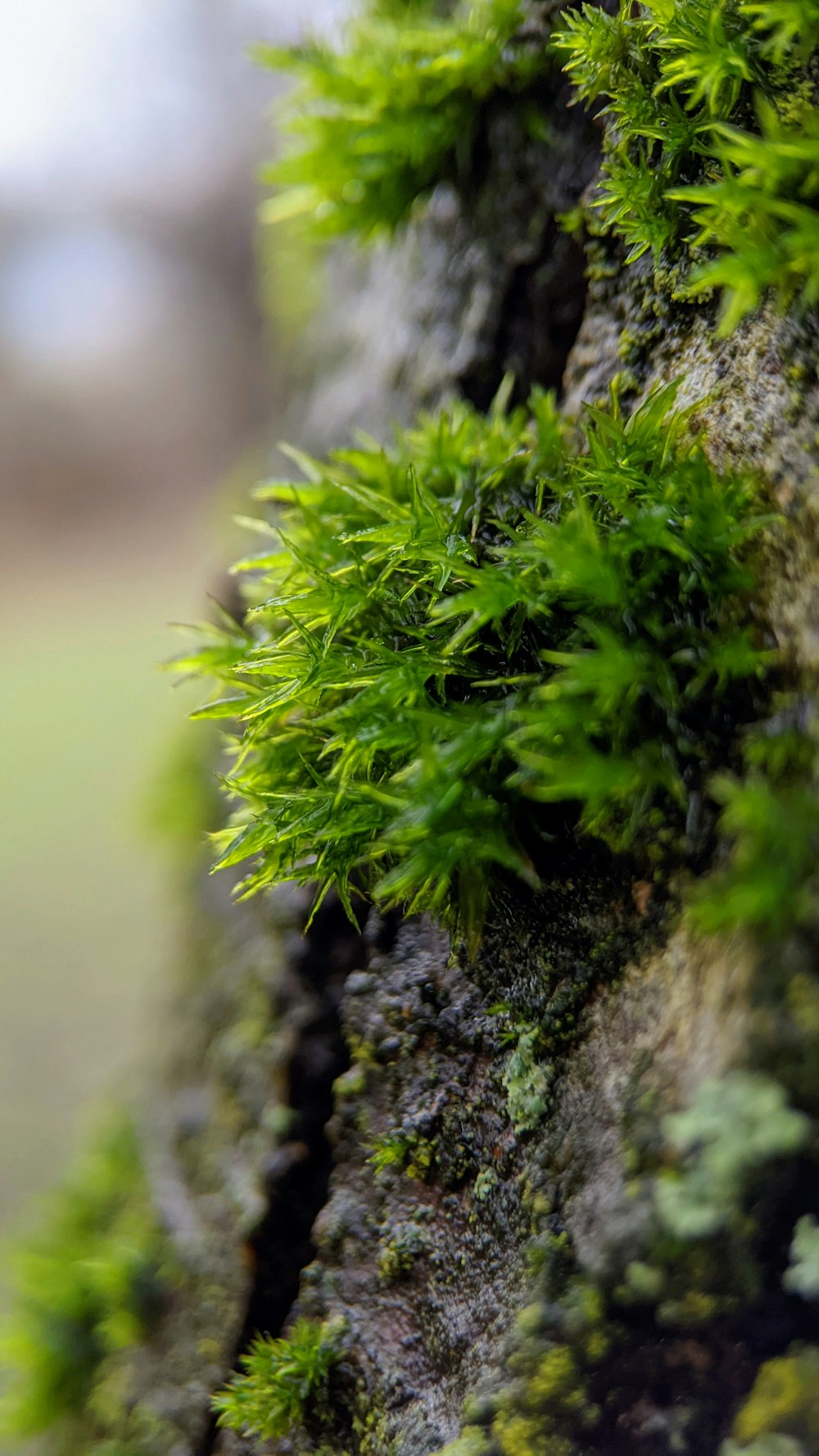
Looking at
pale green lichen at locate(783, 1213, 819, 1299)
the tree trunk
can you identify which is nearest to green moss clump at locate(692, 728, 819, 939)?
the tree trunk

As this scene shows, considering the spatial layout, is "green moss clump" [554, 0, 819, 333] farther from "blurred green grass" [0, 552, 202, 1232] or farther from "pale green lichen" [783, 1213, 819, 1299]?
"blurred green grass" [0, 552, 202, 1232]

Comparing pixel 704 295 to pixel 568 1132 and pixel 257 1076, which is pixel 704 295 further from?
pixel 257 1076

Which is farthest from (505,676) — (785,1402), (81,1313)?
(81,1313)

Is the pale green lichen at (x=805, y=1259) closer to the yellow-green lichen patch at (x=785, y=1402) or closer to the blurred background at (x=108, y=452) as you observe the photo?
the yellow-green lichen patch at (x=785, y=1402)

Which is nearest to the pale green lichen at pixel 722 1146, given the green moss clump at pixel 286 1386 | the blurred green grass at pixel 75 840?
the green moss clump at pixel 286 1386

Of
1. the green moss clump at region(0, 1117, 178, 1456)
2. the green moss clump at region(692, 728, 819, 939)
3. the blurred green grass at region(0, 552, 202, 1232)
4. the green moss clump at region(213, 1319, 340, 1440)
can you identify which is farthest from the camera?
the blurred green grass at region(0, 552, 202, 1232)

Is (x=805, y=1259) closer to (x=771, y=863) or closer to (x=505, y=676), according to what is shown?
(x=771, y=863)

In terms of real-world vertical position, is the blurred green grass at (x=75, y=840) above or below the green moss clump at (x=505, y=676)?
below

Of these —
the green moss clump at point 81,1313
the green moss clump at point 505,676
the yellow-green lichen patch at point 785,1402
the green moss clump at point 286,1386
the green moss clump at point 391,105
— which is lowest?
the green moss clump at point 81,1313
